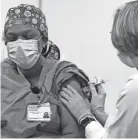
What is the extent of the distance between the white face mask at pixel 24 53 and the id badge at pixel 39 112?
0.31 m

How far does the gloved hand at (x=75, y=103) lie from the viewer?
170 cm

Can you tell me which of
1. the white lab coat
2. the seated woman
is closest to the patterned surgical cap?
the seated woman

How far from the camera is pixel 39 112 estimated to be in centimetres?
169

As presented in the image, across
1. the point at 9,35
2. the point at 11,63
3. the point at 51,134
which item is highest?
the point at 9,35

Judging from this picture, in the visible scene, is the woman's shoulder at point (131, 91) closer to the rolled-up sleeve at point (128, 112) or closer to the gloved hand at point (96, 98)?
the rolled-up sleeve at point (128, 112)

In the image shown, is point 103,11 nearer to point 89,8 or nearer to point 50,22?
point 89,8

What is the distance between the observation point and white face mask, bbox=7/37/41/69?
1.87m

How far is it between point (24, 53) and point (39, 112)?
16.5 inches

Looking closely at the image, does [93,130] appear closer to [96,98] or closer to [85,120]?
[85,120]

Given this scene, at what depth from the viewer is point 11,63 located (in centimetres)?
193

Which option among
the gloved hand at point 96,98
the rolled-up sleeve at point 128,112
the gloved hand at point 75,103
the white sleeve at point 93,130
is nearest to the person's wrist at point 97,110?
the gloved hand at point 96,98

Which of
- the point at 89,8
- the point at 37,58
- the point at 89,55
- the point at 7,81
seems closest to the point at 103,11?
the point at 89,8

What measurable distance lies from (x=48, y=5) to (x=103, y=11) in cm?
63

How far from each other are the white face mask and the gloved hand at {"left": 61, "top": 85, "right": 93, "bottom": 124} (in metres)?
0.29
